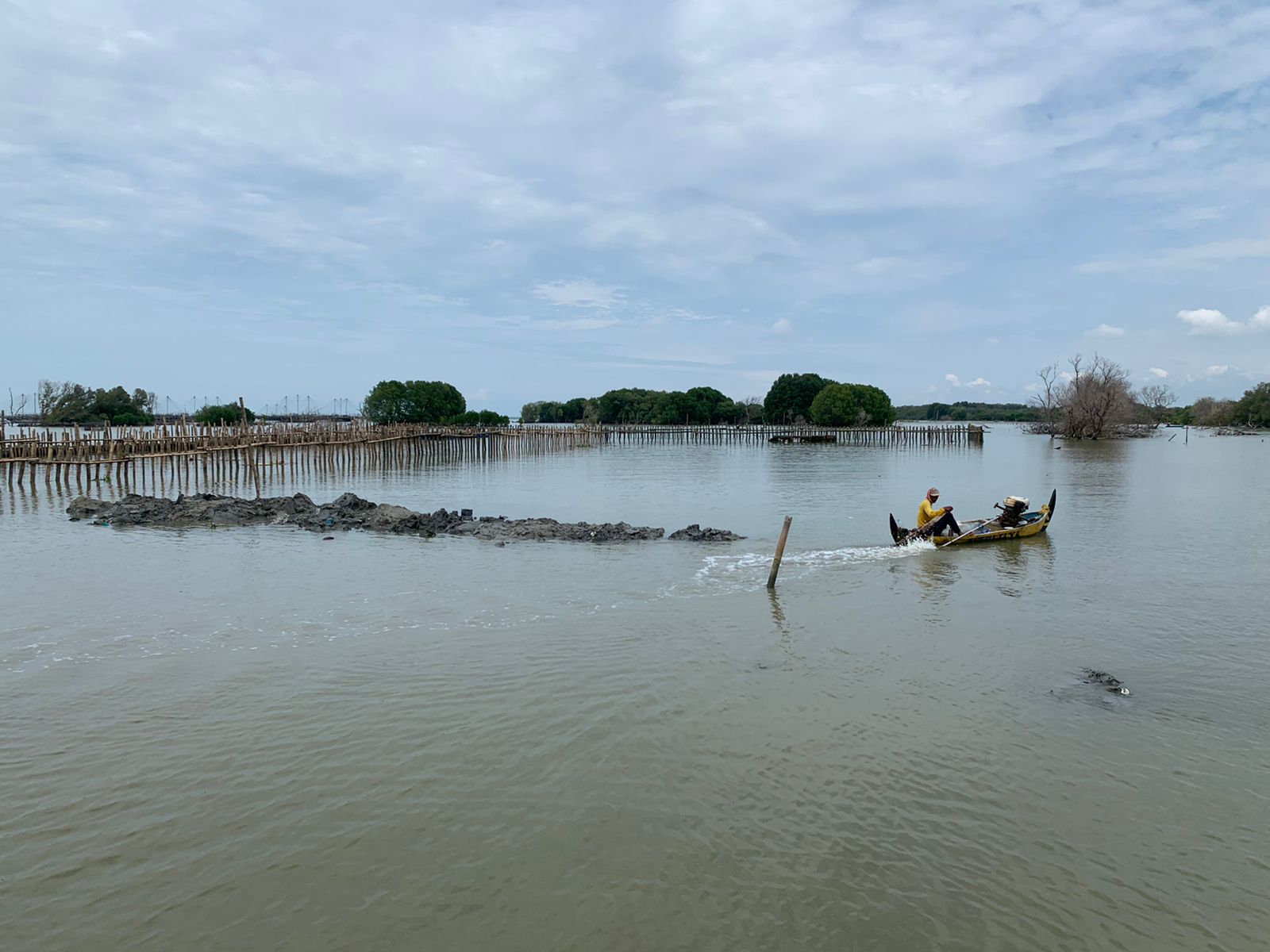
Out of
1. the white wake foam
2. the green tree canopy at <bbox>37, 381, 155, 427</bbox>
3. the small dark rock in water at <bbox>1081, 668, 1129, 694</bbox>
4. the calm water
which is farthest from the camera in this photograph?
the green tree canopy at <bbox>37, 381, 155, 427</bbox>

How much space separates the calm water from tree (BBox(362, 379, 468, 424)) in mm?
60047

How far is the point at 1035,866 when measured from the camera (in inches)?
213

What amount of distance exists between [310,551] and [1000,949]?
47.8ft

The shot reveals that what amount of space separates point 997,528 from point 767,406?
88.8m

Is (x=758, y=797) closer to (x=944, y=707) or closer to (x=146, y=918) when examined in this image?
(x=944, y=707)

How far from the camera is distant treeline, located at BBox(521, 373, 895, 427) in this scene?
302 ft

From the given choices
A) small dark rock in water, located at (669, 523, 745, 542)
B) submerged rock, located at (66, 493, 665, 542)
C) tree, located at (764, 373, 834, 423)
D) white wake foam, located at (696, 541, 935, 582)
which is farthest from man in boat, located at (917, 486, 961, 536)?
tree, located at (764, 373, 834, 423)

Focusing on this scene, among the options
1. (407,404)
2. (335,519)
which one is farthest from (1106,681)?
(407,404)

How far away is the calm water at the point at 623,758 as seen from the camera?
4922 millimetres

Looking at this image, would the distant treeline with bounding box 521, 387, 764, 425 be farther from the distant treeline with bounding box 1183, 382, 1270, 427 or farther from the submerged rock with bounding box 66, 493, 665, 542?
the submerged rock with bounding box 66, 493, 665, 542

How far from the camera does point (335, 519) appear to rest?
19.3m

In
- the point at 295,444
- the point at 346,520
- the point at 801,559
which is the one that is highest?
the point at 295,444

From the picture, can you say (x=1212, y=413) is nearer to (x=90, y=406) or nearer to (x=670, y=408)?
(x=670, y=408)

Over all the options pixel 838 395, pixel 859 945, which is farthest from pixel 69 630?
pixel 838 395
